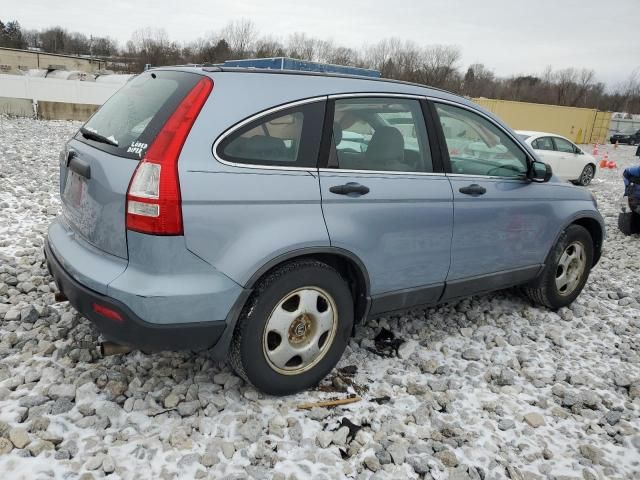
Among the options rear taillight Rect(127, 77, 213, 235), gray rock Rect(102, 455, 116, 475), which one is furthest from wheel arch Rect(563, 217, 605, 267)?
gray rock Rect(102, 455, 116, 475)

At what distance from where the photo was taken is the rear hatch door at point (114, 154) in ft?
7.92

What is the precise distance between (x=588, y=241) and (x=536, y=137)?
33.4 feet

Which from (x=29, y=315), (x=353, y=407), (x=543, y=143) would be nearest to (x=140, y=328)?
(x=353, y=407)

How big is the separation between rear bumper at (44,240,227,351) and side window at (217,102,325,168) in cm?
85

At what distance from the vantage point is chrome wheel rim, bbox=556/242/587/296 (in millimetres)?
4473

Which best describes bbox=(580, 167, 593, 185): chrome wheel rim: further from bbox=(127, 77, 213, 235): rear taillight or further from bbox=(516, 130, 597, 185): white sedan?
bbox=(127, 77, 213, 235): rear taillight

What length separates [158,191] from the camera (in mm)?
2281

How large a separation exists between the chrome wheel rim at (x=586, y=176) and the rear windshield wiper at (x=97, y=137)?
14934 millimetres

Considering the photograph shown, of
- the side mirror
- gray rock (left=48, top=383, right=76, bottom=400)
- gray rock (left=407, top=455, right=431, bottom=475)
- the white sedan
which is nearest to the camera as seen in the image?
gray rock (left=407, top=455, right=431, bottom=475)

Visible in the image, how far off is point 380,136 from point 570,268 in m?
2.54

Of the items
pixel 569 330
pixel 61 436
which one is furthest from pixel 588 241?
pixel 61 436

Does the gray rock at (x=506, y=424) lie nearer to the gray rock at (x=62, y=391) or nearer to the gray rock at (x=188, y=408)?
the gray rock at (x=188, y=408)

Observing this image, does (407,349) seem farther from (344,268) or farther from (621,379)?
(621,379)

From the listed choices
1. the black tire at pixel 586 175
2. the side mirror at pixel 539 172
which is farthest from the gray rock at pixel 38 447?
the black tire at pixel 586 175
